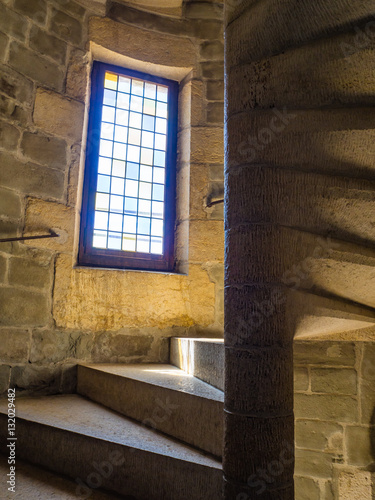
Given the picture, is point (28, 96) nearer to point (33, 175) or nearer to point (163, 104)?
point (33, 175)

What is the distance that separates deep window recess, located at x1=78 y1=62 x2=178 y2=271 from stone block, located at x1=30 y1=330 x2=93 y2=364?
0.53 meters

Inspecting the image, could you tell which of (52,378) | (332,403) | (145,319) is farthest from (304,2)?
(52,378)

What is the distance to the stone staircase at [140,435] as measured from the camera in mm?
1351

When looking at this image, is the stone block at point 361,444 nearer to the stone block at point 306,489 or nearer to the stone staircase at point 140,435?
the stone block at point 306,489

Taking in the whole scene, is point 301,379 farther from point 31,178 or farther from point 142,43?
point 142,43

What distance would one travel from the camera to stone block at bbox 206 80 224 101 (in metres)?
3.19

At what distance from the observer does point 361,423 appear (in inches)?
80.5

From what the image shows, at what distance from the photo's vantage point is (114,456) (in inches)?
57.1

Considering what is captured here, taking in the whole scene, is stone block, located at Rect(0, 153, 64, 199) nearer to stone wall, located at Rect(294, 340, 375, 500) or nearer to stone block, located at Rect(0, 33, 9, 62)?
stone block, located at Rect(0, 33, 9, 62)

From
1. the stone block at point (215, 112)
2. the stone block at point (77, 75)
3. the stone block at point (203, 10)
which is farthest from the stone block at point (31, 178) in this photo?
the stone block at point (203, 10)

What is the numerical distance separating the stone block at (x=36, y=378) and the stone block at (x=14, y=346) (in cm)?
5

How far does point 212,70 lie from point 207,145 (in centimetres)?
63

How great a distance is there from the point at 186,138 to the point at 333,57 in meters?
1.86

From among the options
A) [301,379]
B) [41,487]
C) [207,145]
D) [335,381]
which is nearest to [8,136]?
[207,145]
